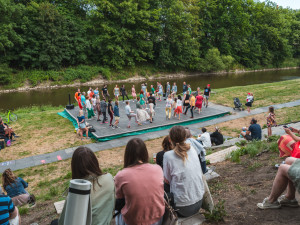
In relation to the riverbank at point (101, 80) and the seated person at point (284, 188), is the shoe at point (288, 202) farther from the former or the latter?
the riverbank at point (101, 80)

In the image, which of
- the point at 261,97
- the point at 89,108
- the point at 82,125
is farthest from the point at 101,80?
the point at 82,125

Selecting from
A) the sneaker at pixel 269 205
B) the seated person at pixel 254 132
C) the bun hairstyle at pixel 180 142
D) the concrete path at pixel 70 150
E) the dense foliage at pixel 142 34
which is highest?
the dense foliage at pixel 142 34

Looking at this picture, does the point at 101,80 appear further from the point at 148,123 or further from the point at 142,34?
the point at 148,123

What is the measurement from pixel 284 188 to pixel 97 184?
2.80 metres

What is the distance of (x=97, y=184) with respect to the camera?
2.76m

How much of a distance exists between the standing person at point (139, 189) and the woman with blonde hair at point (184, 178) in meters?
0.48

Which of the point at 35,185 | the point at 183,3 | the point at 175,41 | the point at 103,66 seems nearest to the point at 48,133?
the point at 35,185

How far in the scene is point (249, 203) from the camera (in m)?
4.17

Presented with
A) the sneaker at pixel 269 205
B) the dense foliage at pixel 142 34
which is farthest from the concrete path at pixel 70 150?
the dense foliage at pixel 142 34

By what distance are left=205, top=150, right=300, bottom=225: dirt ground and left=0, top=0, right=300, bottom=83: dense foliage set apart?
31807 millimetres

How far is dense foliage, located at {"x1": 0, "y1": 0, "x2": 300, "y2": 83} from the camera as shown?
32.4 m

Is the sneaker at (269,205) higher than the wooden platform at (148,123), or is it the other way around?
the sneaker at (269,205)

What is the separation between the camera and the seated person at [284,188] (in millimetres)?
3395

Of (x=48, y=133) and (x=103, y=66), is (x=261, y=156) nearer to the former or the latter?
(x=48, y=133)
